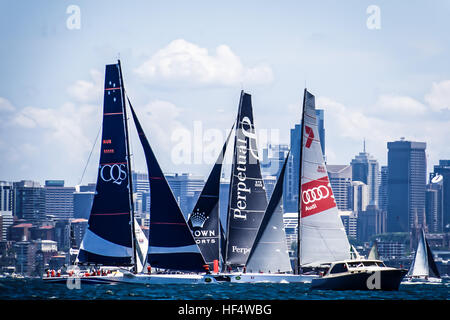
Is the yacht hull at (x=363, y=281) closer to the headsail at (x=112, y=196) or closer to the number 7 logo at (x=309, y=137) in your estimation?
the number 7 logo at (x=309, y=137)

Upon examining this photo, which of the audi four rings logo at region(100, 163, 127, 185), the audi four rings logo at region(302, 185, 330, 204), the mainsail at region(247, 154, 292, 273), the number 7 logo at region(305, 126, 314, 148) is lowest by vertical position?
the mainsail at region(247, 154, 292, 273)

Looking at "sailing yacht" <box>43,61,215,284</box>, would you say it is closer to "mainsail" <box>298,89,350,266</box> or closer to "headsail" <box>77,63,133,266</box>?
"headsail" <box>77,63,133,266</box>

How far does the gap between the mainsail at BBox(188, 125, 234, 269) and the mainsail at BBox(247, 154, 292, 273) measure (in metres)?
2.66

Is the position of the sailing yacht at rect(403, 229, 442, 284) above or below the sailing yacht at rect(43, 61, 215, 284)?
below

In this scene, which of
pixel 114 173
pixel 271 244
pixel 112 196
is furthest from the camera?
pixel 271 244

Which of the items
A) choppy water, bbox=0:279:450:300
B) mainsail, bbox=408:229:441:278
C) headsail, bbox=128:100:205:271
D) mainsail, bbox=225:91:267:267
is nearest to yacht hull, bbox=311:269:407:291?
choppy water, bbox=0:279:450:300

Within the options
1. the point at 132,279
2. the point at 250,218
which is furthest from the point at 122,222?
the point at 250,218

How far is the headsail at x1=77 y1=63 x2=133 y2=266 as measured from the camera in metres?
51.4

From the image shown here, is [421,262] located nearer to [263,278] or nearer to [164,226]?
[263,278]

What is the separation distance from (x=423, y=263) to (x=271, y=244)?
57296mm

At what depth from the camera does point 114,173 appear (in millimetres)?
51781
